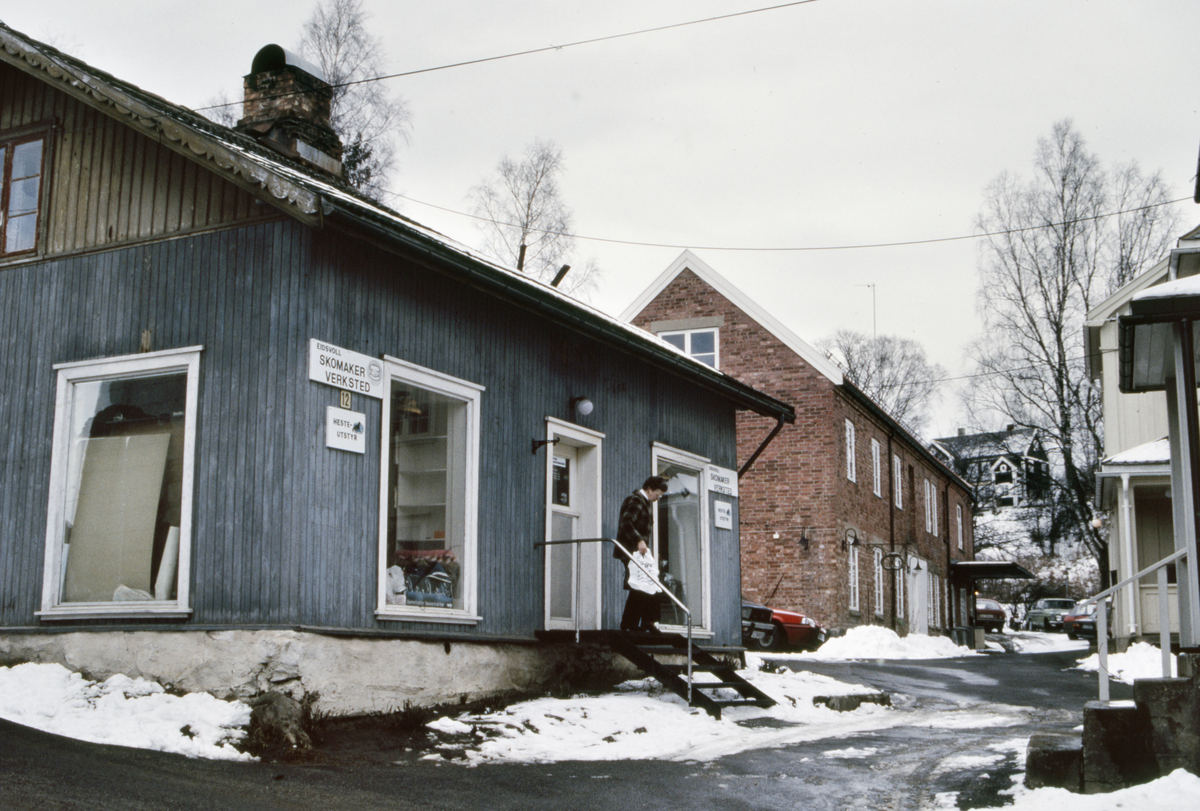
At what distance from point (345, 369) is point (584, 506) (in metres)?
4.13

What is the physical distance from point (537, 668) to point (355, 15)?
21833 mm

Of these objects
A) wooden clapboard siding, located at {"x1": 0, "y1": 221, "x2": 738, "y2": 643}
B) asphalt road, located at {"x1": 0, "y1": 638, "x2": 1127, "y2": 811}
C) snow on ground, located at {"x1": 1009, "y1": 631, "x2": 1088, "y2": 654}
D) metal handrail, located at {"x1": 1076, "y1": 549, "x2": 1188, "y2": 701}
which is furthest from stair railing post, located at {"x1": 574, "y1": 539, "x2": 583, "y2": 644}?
snow on ground, located at {"x1": 1009, "y1": 631, "x2": 1088, "y2": 654}

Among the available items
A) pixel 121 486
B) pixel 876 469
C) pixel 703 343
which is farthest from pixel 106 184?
pixel 876 469

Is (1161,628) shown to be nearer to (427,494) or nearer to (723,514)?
(427,494)

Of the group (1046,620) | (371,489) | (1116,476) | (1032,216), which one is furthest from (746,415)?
(1046,620)

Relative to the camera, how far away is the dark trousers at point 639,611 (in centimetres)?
1224

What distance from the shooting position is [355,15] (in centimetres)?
2948

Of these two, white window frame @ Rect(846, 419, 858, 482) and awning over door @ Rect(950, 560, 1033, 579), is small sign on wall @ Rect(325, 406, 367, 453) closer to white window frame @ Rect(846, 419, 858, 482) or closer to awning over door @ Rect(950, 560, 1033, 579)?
white window frame @ Rect(846, 419, 858, 482)

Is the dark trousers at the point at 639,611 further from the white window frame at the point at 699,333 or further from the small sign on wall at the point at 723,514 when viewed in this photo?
Result: the white window frame at the point at 699,333

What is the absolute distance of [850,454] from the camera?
93.8 feet

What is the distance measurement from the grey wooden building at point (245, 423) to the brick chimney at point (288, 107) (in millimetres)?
1668

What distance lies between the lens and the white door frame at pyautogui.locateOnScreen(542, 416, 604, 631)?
12516mm

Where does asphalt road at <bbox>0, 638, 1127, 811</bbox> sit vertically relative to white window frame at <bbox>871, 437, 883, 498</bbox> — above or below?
below

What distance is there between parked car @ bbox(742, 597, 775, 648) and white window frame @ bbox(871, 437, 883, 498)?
775cm
